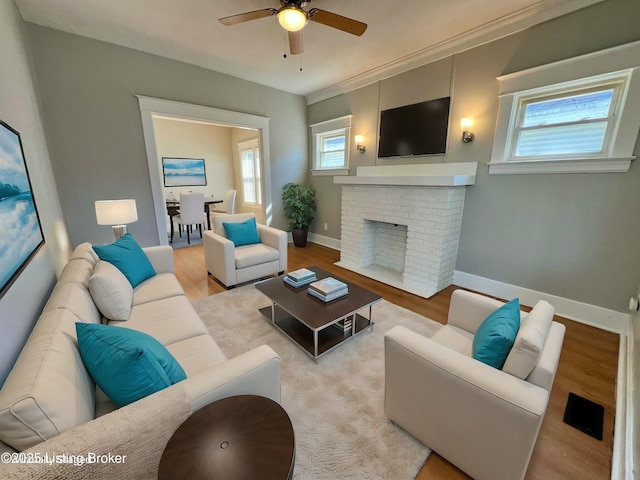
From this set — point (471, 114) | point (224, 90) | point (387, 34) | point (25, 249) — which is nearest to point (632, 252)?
point (471, 114)

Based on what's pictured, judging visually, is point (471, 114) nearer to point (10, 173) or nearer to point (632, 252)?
point (632, 252)

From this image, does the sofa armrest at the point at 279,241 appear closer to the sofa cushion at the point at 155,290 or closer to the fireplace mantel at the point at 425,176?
the fireplace mantel at the point at 425,176

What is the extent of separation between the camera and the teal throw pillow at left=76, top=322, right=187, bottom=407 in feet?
2.88

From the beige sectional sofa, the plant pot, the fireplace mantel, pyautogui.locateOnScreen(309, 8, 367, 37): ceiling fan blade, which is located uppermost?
pyautogui.locateOnScreen(309, 8, 367, 37): ceiling fan blade

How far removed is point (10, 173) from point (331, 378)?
219 centimetres

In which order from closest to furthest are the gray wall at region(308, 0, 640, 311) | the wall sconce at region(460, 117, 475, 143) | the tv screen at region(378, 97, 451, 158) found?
the gray wall at region(308, 0, 640, 311) < the wall sconce at region(460, 117, 475, 143) < the tv screen at region(378, 97, 451, 158)

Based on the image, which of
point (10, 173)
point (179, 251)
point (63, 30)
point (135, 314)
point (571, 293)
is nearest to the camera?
point (10, 173)

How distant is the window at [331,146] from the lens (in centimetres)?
430

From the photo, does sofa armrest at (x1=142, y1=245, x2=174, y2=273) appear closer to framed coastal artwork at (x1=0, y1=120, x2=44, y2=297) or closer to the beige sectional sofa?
framed coastal artwork at (x1=0, y1=120, x2=44, y2=297)

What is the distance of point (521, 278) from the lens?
269 centimetres

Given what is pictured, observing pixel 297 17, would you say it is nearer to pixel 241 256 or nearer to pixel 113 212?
pixel 241 256

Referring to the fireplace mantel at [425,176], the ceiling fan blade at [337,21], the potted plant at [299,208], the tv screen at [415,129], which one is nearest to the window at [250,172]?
the potted plant at [299,208]

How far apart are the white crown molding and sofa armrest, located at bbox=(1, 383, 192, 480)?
12.4 ft

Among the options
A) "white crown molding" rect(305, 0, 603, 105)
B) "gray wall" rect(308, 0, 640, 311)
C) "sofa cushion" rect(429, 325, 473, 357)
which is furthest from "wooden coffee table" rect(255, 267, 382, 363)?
"white crown molding" rect(305, 0, 603, 105)
